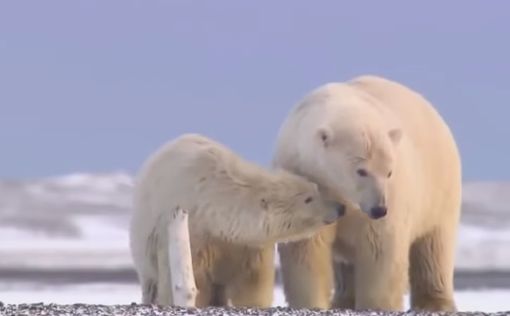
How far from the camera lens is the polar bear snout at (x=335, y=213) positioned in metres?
7.20

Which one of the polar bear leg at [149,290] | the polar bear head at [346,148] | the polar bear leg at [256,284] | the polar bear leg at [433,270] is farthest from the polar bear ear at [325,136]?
the polar bear leg at [433,270]

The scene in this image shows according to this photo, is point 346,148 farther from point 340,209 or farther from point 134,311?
point 134,311

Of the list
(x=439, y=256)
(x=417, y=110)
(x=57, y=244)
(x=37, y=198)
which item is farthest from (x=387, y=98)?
(x=37, y=198)

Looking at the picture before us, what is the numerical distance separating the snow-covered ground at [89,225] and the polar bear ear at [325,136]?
324 inches

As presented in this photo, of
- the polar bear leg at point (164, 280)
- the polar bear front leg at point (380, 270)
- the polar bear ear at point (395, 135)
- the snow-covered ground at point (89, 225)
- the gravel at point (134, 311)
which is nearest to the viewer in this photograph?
the gravel at point (134, 311)

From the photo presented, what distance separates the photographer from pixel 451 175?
8227 mm

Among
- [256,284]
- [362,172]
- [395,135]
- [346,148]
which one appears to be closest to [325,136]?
[346,148]

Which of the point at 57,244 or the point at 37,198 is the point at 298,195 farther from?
the point at 37,198

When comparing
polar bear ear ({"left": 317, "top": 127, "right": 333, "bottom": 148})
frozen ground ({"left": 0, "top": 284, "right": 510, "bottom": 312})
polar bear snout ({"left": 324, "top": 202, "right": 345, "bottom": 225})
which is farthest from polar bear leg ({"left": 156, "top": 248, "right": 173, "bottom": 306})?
frozen ground ({"left": 0, "top": 284, "right": 510, "bottom": 312})

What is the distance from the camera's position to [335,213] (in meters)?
7.20

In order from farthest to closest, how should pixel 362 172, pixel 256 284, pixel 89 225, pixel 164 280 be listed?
1. pixel 89 225
2. pixel 256 284
3. pixel 164 280
4. pixel 362 172

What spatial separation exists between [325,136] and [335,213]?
371 millimetres

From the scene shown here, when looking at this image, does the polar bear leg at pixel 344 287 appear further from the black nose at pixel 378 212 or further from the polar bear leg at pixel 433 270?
the black nose at pixel 378 212

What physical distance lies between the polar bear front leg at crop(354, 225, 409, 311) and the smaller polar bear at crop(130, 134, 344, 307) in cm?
28
